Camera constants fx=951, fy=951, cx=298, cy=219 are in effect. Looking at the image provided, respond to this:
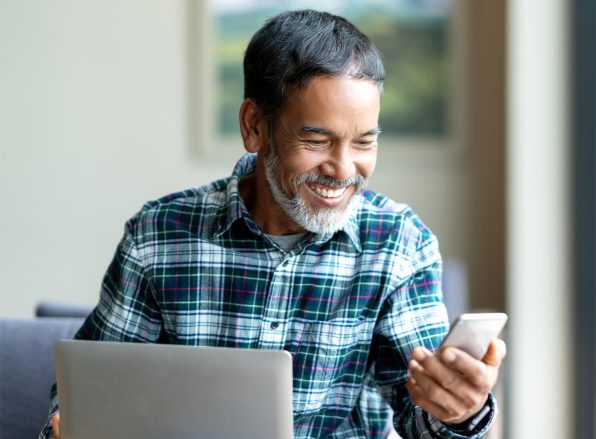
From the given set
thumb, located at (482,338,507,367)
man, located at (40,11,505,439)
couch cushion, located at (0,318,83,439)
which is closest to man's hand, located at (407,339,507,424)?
thumb, located at (482,338,507,367)

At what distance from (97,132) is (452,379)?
308 centimetres

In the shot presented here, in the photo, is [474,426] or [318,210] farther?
[318,210]

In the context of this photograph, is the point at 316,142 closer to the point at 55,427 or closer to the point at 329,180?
the point at 329,180

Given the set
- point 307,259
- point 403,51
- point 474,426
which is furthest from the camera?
point 403,51

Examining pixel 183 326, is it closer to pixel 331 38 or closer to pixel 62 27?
pixel 331 38

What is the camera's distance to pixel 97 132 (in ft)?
13.6

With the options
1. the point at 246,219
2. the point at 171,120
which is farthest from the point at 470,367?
the point at 171,120

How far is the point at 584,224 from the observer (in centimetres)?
322

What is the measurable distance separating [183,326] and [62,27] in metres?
2.79

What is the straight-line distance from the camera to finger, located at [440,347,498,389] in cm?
130

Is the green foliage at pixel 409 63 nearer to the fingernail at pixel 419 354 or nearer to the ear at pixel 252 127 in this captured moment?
the ear at pixel 252 127

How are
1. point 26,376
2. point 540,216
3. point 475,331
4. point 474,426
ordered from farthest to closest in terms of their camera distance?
point 540,216
point 26,376
point 474,426
point 475,331

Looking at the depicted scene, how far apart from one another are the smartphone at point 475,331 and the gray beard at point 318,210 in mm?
380

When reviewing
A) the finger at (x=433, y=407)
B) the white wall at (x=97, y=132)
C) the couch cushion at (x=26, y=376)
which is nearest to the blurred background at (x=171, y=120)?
the white wall at (x=97, y=132)
